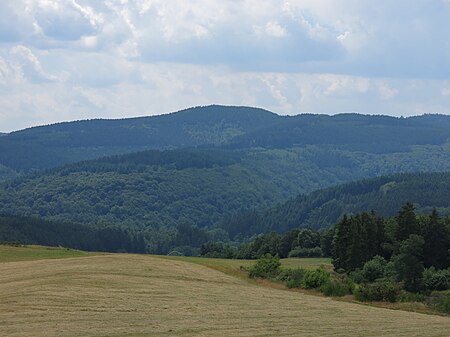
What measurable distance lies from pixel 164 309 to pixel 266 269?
106 ft

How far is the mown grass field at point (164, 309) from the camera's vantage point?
42.6m

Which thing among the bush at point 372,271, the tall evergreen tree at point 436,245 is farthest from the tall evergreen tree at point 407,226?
the bush at point 372,271

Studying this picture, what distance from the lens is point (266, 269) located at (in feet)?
266

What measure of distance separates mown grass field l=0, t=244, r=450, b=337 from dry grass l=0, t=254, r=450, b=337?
0.05 meters

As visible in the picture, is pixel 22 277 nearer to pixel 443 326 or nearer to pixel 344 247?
pixel 443 326

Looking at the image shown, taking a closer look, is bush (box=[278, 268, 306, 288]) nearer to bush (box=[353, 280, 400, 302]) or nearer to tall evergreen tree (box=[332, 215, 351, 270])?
bush (box=[353, 280, 400, 302])

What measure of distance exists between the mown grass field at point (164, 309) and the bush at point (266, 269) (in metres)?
9.13

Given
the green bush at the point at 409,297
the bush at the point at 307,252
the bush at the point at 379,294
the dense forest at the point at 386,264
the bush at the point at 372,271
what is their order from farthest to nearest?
A: the bush at the point at 307,252
the bush at the point at 372,271
the dense forest at the point at 386,264
the green bush at the point at 409,297
the bush at the point at 379,294

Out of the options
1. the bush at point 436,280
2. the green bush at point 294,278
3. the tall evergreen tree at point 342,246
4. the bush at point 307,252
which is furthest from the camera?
the bush at point 307,252

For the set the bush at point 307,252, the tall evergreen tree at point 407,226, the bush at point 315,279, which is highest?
the tall evergreen tree at point 407,226

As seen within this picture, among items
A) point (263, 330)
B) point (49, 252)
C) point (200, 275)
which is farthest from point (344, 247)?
point (263, 330)

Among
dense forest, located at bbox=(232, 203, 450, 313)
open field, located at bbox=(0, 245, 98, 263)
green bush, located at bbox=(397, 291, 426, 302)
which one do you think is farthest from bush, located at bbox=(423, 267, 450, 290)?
open field, located at bbox=(0, 245, 98, 263)

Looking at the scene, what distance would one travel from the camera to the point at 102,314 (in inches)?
1818

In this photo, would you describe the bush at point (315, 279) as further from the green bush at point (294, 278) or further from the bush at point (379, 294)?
the bush at point (379, 294)
